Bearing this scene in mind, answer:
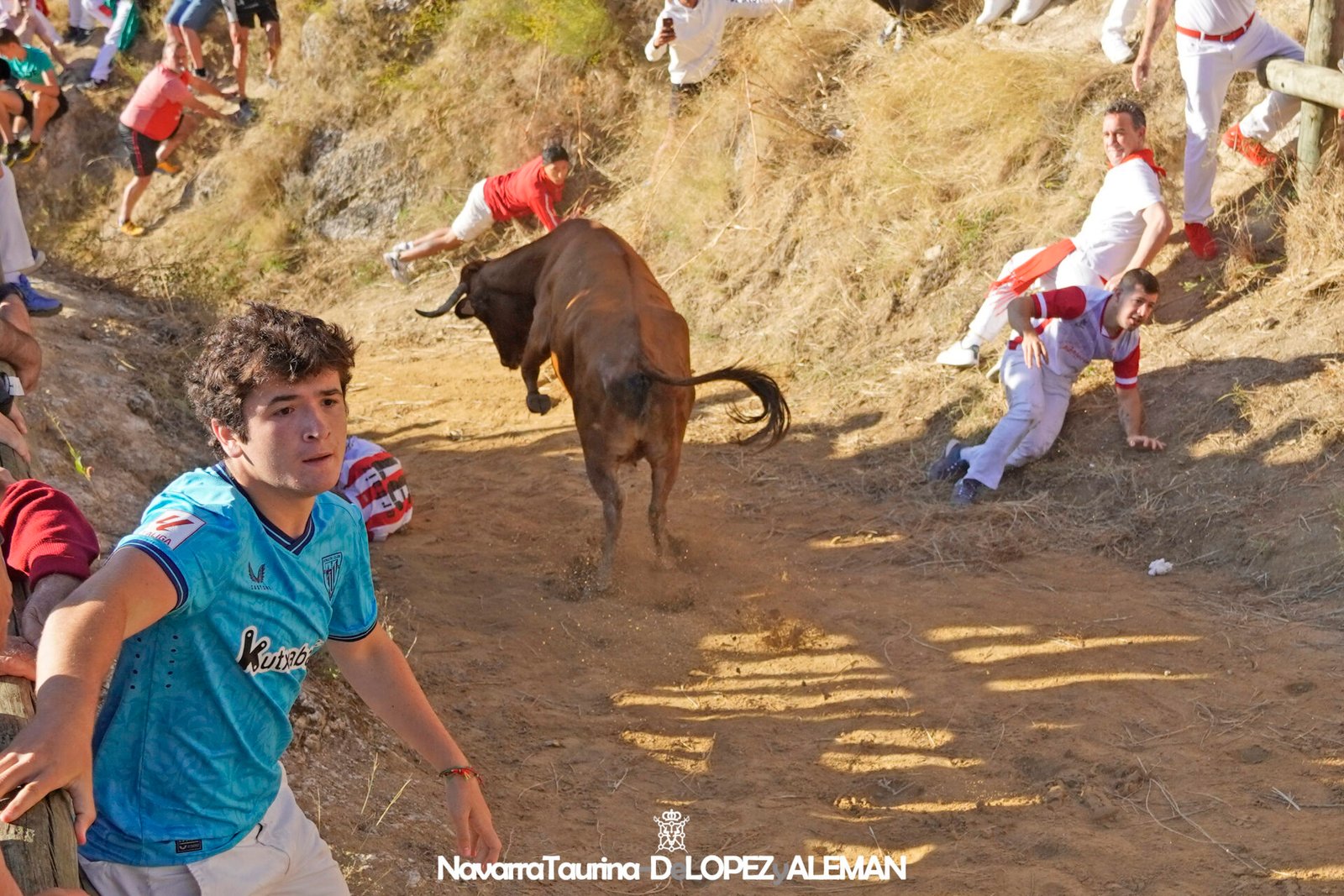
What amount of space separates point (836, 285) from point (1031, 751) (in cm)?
548

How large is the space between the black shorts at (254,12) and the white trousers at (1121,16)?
896 cm

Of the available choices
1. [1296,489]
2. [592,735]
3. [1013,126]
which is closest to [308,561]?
[592,735]

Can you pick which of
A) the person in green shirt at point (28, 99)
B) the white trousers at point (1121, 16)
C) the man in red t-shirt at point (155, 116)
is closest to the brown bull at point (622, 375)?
the white trousers at point (1121, 16)

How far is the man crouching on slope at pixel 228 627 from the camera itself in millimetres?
2344

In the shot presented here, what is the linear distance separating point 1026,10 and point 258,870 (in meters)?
10.1

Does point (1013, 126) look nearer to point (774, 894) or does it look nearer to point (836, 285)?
point (836, 285)

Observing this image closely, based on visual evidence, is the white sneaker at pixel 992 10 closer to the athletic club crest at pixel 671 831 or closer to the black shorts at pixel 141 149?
the black shorts at pixel 141 149

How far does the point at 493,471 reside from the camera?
28.5ft

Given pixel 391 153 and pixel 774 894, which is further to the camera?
pixel 391 153

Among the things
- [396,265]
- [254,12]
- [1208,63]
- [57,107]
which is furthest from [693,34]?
[57,107]

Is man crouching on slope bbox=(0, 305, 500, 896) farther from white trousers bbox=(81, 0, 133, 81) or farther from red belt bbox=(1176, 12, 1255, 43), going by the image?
white trousers bbox=(81, 0, 133, 81)

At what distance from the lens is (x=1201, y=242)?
8.41 m

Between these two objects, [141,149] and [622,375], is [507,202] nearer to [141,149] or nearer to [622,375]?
[141,149]

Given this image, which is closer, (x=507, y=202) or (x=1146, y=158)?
(x=1146, y=158)
